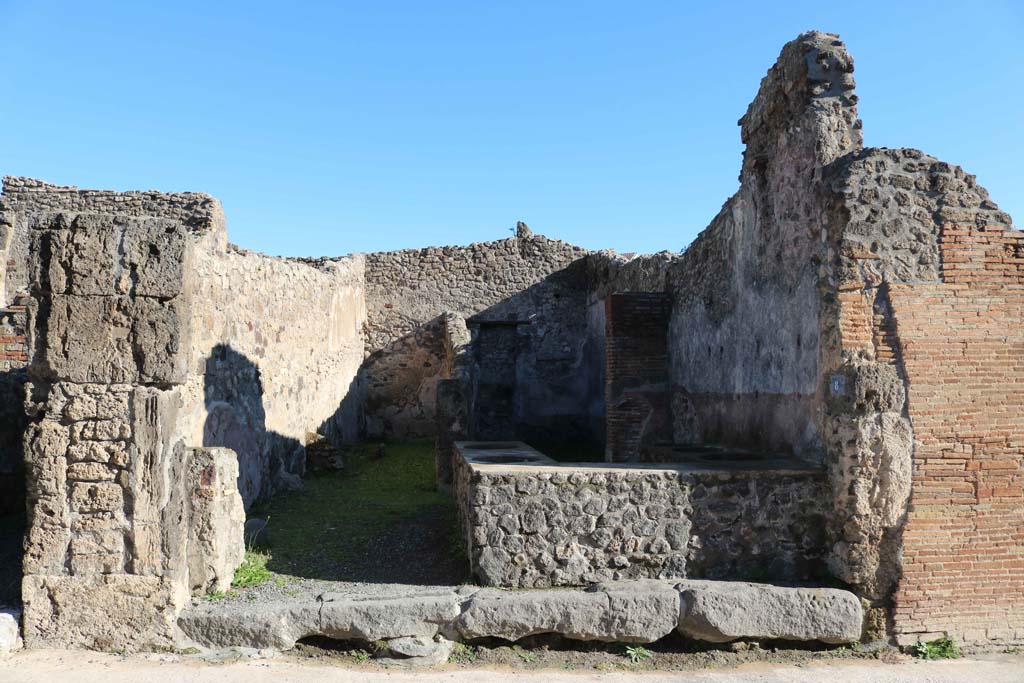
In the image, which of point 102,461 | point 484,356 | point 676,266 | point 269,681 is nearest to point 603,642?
point 269,681

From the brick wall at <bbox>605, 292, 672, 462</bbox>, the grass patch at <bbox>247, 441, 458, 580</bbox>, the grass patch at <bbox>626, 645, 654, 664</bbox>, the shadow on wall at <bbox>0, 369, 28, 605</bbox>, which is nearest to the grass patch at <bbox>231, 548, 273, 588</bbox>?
A: the grass patch at <bbox>247, 441, 458, 580</bbox>

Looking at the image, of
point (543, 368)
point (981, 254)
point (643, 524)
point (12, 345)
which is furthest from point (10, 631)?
point (543, 368)

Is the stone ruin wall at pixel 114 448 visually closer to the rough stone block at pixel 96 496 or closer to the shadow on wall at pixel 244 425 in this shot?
the rough stone block at pixel 96 496

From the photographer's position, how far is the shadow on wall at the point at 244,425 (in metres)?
6.20

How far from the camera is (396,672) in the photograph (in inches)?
165

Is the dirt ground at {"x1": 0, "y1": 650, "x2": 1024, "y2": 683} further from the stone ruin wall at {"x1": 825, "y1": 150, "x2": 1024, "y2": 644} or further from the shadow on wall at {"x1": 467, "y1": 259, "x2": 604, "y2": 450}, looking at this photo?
the shadow on wall at {"x1": 467, "y1": 259, "x2": 604, "y2": 450}

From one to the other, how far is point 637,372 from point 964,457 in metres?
4.31

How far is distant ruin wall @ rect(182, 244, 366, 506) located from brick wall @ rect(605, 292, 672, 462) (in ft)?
12.2

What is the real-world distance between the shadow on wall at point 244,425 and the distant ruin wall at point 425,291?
542 centimetres

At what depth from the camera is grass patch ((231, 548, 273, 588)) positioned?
482 cm

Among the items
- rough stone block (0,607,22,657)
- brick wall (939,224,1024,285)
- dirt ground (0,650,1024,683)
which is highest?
brick wall (939,224,1024,285)

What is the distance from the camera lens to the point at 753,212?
6.33 metres

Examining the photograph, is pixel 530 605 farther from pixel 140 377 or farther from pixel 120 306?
pixel 120 306

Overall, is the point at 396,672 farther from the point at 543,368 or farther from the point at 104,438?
the point at 543,368
